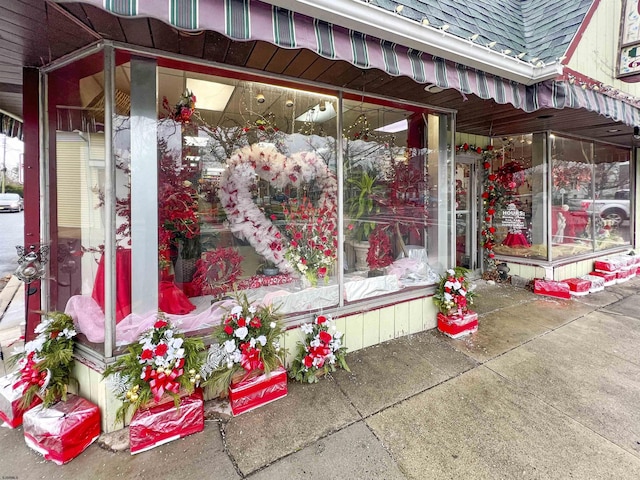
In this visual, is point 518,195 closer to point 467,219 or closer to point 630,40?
point 467,219

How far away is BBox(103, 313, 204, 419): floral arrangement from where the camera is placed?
1.82 meters

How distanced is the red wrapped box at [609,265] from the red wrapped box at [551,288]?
1544 mm

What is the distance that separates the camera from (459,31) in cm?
270

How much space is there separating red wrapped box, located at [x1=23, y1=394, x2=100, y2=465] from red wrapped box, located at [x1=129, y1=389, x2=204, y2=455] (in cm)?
28

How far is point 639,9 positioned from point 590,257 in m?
3.69

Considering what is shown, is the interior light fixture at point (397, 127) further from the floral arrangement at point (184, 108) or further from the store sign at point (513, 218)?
the store sign at point (513, 218)

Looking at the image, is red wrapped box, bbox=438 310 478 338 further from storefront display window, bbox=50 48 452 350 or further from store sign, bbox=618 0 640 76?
store sign, bbox=618 0 640 76

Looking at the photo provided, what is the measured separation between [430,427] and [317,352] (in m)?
0.91

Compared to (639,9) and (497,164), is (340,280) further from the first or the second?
(639,9)

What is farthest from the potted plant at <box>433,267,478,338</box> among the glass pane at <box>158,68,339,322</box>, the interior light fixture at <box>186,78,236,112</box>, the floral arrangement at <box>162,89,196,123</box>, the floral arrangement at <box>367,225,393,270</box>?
the floral arrangement at <box>162,89,196,123</box>

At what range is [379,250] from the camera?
3.52 meters

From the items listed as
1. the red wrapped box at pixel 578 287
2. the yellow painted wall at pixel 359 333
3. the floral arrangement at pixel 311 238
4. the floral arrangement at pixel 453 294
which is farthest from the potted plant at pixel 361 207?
the red wrapped box at pixel 578 287

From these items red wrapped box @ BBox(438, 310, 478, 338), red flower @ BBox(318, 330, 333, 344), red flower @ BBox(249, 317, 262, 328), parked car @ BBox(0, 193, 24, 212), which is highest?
parked car @ BBox(0, 193, 24, 212)

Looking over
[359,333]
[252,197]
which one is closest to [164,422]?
[359,333]
